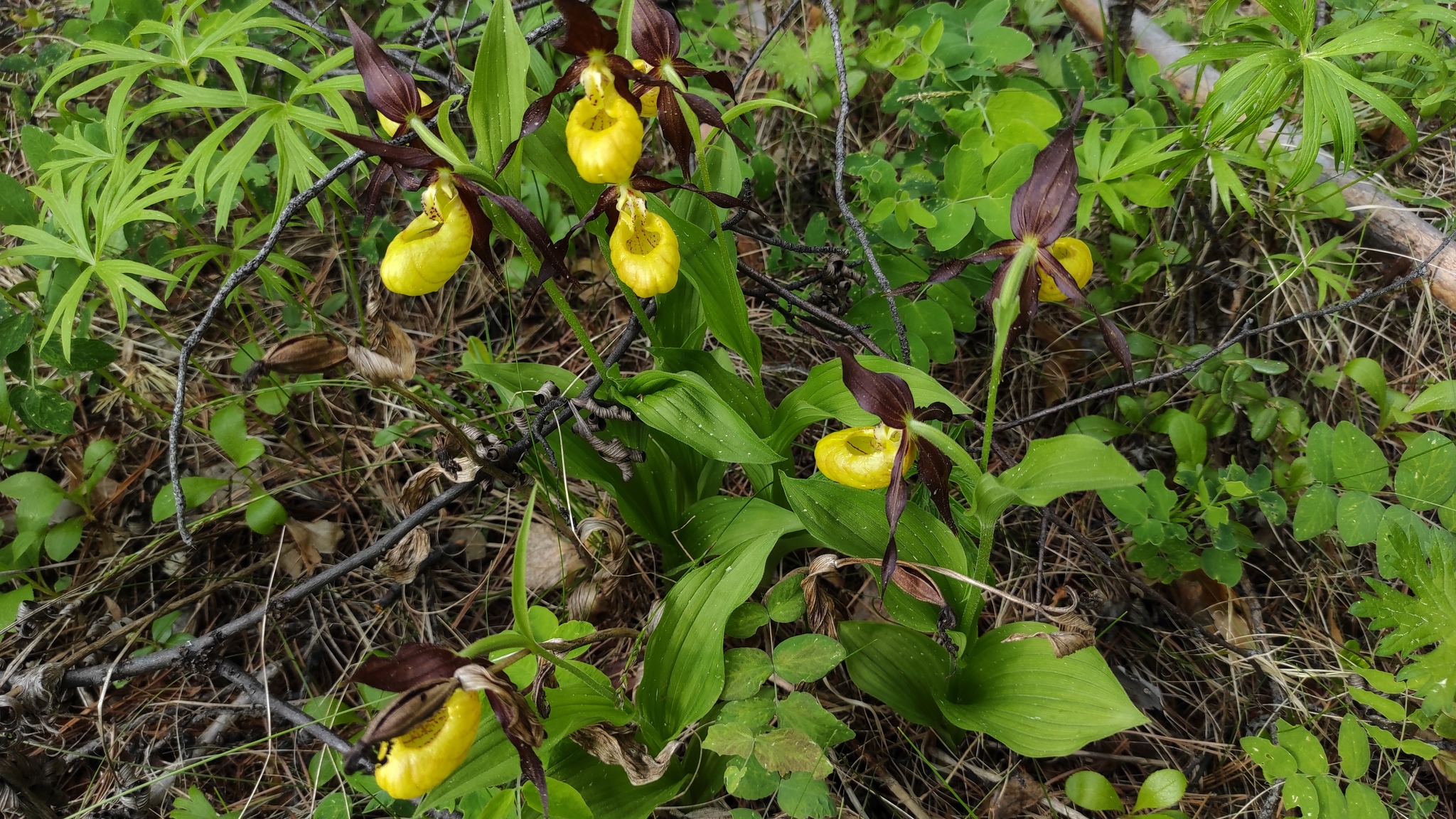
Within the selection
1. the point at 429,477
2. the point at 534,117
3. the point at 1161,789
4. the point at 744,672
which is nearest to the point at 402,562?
the point at 429,477

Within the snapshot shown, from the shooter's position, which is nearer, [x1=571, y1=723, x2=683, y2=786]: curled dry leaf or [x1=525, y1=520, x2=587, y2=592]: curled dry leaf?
[x1=571, y1=723, x2=683, y2=786]: curled dry leaf

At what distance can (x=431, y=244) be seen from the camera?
1.46 metres

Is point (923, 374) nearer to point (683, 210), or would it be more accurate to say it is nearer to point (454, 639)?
point (683, 210)

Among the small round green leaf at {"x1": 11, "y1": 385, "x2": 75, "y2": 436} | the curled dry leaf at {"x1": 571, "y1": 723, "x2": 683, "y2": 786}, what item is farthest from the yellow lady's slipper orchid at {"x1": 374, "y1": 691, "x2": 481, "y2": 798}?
the small round green leaf at {"x1": 11, "y1": 385, "x2": 75, "y2": 436}

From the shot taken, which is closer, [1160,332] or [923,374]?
[923,374]

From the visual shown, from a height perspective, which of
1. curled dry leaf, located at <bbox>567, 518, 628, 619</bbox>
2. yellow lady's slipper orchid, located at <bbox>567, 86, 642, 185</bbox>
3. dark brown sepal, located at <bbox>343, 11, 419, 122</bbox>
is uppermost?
dark brown sepal, located at <bbox>343, 11, 419, 122</bbox>

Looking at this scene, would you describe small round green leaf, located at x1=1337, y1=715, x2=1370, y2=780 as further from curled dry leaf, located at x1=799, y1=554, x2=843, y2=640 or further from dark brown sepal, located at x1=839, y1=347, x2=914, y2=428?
dark brown sepal, located at x1=839, y1=347, x2=914, y2=428

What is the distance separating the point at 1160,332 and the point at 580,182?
1762mm

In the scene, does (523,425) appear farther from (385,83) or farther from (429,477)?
(385,83)

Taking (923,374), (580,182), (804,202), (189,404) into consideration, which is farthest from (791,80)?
(189,404)

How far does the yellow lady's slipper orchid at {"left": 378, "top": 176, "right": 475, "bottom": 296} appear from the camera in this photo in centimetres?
146

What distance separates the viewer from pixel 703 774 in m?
1.65

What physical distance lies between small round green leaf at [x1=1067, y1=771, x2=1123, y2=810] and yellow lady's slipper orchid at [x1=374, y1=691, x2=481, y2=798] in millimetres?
1223

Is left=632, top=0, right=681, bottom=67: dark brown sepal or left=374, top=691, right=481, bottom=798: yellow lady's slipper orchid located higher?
left=632, top=0, right=681, bottom=67: dark brown sepal
